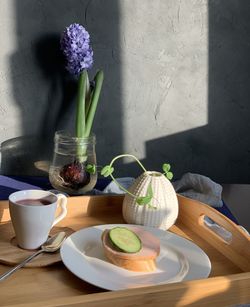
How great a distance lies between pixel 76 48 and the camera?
1244mm

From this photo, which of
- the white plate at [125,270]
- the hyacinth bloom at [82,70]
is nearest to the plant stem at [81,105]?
the hyacinth bloom at [82,70]

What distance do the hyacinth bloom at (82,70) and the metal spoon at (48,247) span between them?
1.51 ft

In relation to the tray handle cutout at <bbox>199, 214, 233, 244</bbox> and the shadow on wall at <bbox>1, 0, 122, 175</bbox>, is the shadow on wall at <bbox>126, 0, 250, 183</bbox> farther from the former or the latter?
the tray handle cutout at <bbox>199, 214, 233, 244</bbox>

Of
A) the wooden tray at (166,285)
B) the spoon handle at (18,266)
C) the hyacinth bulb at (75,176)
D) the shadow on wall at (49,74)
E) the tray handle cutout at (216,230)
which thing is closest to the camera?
the wooden tray at (166,285)

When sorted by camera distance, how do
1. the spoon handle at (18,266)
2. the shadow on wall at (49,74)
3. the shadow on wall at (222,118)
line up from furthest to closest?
the shadow on wall at (222,118)
the shadow on wall at (49,74)
the spoon handle at (18,266)

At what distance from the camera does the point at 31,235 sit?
0.75 m

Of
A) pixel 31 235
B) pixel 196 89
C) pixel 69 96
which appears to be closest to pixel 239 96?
pixel 196 89

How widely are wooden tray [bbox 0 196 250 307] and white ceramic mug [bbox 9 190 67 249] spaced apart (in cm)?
6

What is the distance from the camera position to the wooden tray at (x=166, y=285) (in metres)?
0.57

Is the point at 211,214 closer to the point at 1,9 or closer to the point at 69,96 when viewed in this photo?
the point at 69,96

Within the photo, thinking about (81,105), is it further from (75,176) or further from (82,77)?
(75,176)

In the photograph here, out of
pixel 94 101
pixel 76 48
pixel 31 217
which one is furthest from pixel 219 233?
pixel 76 48

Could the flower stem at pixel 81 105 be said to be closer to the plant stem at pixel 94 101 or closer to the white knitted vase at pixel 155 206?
the plant stem at pixel 94 101

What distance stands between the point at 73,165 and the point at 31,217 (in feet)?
1.39
